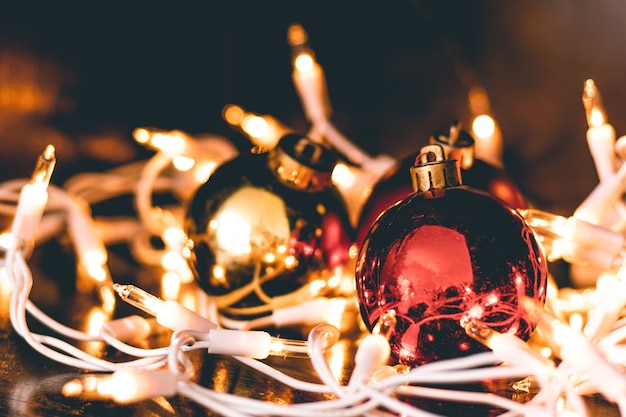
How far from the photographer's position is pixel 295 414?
41cm

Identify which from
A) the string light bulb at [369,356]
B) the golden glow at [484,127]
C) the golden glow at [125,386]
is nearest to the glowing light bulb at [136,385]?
the golden glow at [125,386]

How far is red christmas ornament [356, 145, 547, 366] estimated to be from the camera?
0.48 m

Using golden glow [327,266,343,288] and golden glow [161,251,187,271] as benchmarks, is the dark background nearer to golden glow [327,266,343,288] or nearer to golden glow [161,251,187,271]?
golden glow [161,251,187,271]

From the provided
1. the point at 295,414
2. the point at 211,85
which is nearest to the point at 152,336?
the point at 295,414

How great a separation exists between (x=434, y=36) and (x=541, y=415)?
71 cm

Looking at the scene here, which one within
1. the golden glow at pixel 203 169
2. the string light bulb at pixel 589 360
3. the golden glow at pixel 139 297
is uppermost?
the golden glow at pixel 203 169

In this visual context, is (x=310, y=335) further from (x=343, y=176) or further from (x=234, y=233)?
(x=343, y=176)

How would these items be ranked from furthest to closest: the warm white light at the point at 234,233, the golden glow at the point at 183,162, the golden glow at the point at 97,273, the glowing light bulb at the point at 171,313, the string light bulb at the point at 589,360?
the golden glow at the point at 183,162
the golden glow at the point at 97,273
the warm white light at the point at 234,233
the glowing light bulb at the point at 171,313
the string light bulb at the point at 589,360

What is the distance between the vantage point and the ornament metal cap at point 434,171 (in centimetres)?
52

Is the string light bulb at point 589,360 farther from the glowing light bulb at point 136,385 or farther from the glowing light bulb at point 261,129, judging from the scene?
the glowing light bulb at point 261,129

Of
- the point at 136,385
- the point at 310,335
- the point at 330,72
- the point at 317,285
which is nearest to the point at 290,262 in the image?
the point at 317,285

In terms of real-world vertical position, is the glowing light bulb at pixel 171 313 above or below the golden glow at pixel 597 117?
below

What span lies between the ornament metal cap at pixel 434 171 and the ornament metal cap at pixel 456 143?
0.32ft

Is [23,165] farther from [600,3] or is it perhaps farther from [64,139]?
[600,3]
